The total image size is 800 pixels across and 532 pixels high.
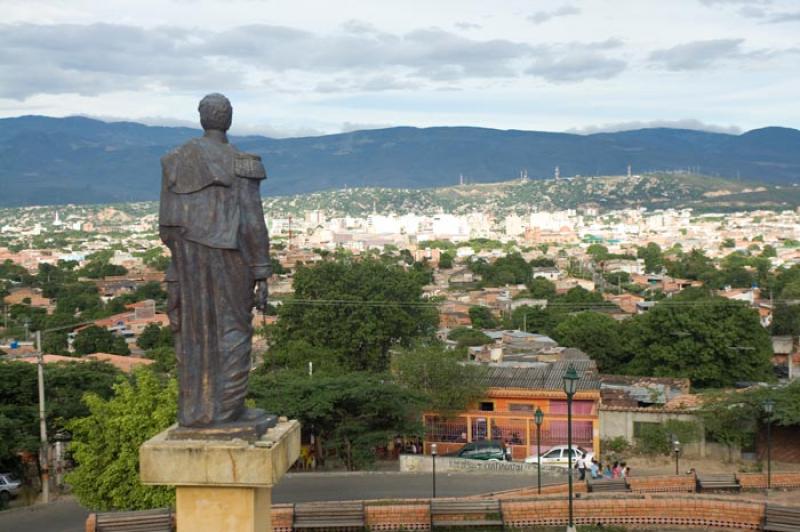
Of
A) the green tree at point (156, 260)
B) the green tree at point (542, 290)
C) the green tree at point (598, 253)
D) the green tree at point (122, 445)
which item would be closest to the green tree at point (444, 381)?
the green tree at point (122, 445)

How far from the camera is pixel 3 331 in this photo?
179ft

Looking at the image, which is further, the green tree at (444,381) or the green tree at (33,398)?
the green tree at (444,381)

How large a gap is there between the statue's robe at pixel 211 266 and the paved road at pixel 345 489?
1010cm

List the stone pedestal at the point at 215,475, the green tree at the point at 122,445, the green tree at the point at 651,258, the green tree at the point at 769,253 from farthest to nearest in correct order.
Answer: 1. the green tree at the point at 769,253
2. the green tree at the point at 651,258
3. the green tree at the point at 122,445
4. the stone pedestal at the point at 215,475

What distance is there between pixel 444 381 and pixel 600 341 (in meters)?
15.5

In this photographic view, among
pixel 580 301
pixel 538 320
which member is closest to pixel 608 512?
pixel 538 320

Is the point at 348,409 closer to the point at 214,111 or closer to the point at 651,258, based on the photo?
the point at 214,111

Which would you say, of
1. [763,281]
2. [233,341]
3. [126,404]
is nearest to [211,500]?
[233,341]

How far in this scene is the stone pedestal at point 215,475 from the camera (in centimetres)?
552

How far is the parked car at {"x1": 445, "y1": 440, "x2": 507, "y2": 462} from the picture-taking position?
69.3ft

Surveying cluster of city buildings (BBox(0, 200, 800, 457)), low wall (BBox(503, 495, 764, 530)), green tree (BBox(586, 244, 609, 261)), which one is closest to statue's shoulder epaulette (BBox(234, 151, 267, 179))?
low wall (BBox(503, 495, 764, 530))

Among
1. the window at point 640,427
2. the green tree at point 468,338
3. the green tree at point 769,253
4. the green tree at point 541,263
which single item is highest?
the window at point 640,427

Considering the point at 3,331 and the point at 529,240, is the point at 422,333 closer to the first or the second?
the point at 3,331

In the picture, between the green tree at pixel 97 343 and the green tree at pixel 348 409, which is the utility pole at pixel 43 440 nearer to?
the green tree at pixel 348 409
